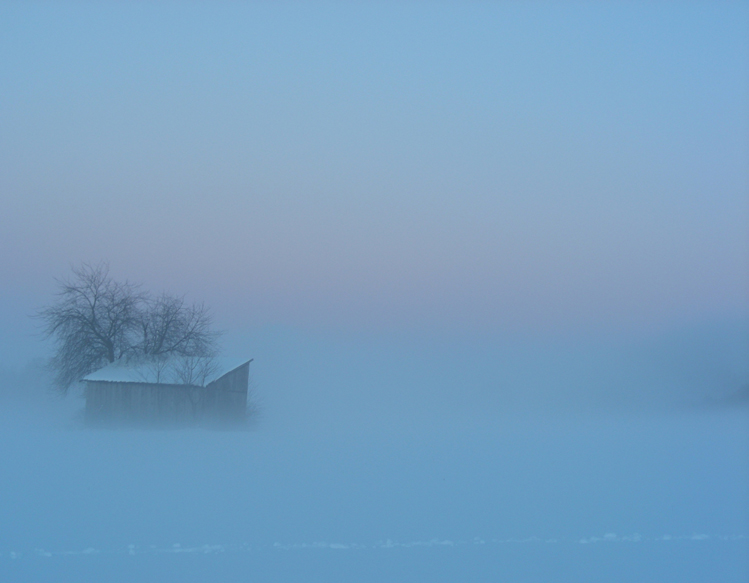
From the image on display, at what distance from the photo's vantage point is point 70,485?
1303cm

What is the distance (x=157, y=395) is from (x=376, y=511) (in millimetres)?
18527

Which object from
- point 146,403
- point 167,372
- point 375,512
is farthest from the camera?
point 167,372

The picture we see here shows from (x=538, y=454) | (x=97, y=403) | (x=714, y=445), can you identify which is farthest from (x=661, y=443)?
(x=97, y=403)

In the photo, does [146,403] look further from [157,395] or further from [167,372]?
[167,372]

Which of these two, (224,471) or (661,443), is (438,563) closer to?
(224,471)

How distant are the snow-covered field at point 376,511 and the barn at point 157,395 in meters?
7.74

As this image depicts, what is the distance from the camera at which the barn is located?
2714 centimetres

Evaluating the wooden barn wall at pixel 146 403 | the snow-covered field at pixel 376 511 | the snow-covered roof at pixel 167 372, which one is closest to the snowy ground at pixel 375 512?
the snow-covered field at pixel 376 511

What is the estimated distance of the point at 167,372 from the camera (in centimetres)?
2828

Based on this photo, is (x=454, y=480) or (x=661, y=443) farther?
(x=661, y=443)

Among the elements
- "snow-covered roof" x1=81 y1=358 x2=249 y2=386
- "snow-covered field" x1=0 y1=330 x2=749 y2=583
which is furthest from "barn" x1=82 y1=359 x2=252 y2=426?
"snow-covered field" x1=0 y1=330 x2=749 y2=583

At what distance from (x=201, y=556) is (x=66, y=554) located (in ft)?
6.68

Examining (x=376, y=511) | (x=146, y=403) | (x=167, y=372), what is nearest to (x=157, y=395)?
(x=146, y=403)

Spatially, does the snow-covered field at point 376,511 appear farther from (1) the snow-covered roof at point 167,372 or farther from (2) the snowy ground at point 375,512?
(1) the snow-covered roof at point 167,372
